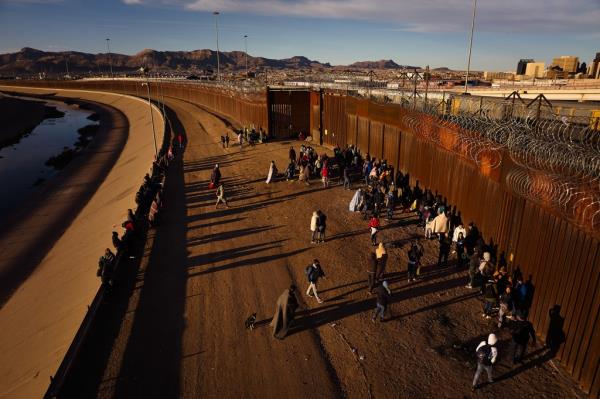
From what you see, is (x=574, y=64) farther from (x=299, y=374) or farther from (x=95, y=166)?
(x=299, y=374)

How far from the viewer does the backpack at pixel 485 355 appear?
7.82 metres

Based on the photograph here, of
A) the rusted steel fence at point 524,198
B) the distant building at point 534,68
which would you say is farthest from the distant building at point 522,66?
the rusted steel fence at point 524,198

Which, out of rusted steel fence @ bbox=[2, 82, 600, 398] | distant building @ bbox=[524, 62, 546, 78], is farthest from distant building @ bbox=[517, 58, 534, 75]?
rusted steel fence @ bbox=[2, 82, 600, 398]

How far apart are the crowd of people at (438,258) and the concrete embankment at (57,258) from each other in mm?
6678

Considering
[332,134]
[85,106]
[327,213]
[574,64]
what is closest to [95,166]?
[332,134]

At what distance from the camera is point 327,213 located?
674 inches

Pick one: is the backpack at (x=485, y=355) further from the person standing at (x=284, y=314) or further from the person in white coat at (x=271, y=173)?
the person in white coat at (x=271, y=173)

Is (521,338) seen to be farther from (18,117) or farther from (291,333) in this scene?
(18,117)

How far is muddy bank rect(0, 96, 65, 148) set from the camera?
209 feet

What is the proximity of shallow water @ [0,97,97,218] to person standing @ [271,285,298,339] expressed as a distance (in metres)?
25.8

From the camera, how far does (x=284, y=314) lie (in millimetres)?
9367

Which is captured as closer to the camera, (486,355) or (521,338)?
(486,355)

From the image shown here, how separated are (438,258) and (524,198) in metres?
3.62

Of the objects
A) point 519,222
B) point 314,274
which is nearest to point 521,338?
point 519,222
